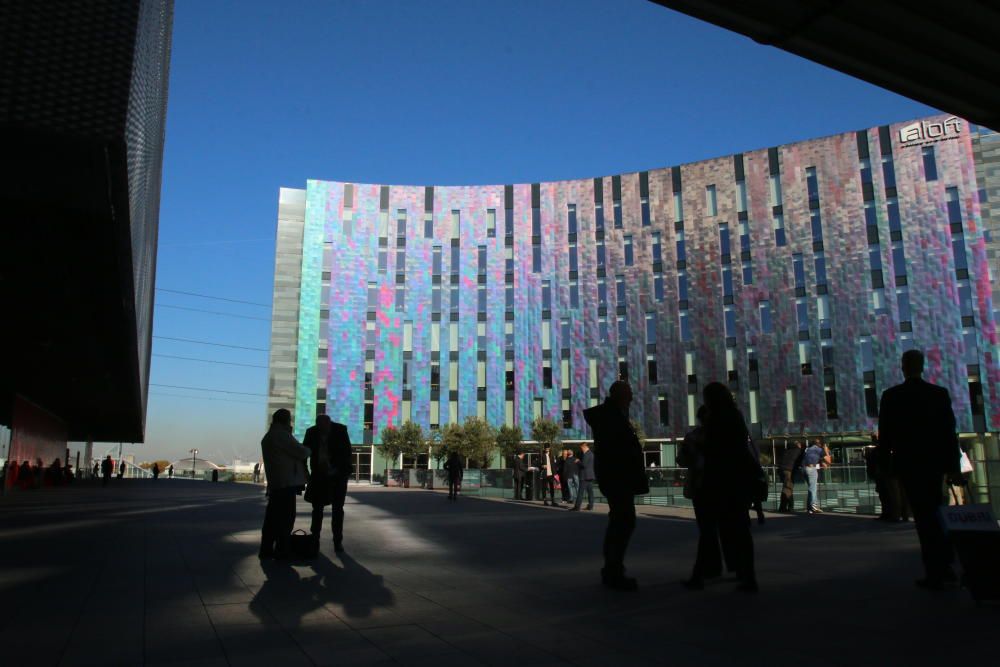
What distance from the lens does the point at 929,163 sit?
55.2 metres

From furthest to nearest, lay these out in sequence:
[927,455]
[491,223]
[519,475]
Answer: [491,223], [519,475], [927,455]

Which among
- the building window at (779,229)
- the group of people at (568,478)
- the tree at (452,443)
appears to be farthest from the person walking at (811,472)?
the building window at (779,229)

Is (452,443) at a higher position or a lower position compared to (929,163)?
lower

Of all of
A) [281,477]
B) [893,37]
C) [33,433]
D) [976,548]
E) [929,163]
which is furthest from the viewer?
[929,163]

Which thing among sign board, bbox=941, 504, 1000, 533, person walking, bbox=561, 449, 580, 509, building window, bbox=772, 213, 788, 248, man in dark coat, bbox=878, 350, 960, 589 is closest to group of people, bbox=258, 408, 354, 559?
man in dark coat, bbox=878, 350, 960, 589

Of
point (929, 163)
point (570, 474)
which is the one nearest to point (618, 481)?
point (570, 474)

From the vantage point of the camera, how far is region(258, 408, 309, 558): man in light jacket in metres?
8.49

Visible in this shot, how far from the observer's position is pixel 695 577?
6.40 m

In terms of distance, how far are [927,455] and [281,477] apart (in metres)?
6.42

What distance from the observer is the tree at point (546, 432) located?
63.8 metres

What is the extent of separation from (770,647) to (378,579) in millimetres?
3990

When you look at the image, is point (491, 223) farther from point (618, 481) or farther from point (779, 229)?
point (618, 481)

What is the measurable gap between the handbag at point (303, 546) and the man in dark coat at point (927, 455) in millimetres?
6030

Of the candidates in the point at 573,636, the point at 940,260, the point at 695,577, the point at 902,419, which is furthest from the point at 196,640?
the point at 940,260
